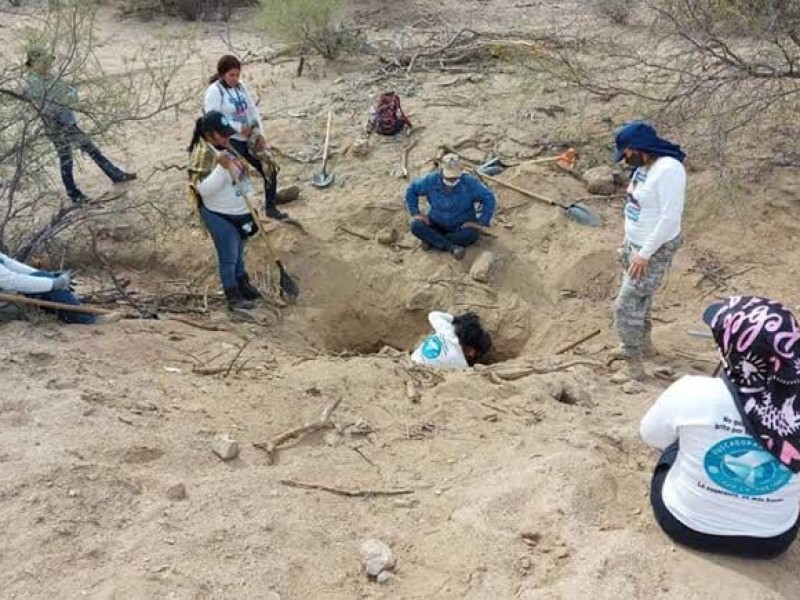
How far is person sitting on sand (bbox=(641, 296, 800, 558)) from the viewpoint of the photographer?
104 inches

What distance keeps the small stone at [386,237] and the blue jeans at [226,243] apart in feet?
4.28

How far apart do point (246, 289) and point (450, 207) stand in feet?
5.43

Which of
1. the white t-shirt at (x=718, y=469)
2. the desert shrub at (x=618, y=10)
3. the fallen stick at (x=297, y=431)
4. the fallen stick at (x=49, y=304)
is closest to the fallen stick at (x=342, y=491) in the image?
the fallen stick at (x=297, y=431)

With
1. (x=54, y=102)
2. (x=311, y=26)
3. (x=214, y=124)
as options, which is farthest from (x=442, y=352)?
(x=311, y=26)

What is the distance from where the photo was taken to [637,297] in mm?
4820

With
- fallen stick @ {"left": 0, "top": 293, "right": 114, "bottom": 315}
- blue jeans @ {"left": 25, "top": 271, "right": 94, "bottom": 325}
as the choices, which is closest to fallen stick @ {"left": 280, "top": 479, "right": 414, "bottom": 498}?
fallen stick @ {"left": 0, "top": 293, "right": 114, "bottom": 315}

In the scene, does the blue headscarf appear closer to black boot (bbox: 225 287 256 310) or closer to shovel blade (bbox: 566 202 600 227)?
shovel blade (bbox: 566 202 600 227)

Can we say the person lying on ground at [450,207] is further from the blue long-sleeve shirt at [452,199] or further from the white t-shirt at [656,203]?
the white t-shirt at [656,203]

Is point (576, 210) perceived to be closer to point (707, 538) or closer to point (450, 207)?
point (450, 207)

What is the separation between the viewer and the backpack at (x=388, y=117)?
794 cm

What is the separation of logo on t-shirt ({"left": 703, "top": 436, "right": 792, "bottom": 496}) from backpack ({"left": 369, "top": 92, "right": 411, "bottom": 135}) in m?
5.69

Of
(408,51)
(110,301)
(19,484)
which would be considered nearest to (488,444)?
(19,484)

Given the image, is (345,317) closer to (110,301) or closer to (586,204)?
(110,301)

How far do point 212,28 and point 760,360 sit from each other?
453 inches
